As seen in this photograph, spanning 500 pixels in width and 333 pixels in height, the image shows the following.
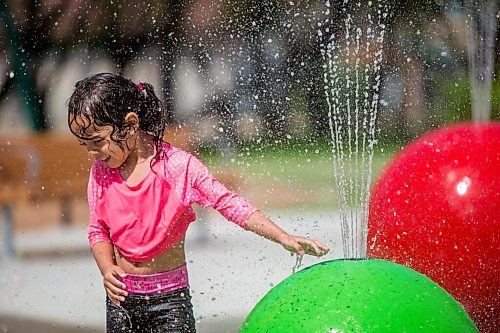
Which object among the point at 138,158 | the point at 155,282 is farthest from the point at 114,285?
the point at 138,158

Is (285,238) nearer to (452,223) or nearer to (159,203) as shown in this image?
(159,203)

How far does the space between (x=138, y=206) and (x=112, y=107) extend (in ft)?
1.31

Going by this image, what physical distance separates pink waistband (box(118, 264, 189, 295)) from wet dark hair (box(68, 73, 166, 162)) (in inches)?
18.3

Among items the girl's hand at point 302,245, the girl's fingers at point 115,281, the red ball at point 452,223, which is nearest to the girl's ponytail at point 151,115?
the girl's fingers at point 115,281

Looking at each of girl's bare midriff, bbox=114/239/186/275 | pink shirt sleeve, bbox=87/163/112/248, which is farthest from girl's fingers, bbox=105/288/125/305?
pink shirt sleeve, bbox=87/163/112/248

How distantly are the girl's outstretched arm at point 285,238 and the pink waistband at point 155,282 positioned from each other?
351 mm

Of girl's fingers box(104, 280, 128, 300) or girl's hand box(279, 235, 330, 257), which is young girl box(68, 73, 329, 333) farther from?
girl's hand box(279, 235, 330, 257)

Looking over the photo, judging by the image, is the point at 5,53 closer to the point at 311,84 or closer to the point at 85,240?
the point at 85,240

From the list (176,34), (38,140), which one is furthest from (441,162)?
(176,34)

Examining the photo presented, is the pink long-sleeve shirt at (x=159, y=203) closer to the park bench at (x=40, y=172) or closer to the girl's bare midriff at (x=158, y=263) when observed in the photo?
the girl's bare midriff at (x=158, y=263)

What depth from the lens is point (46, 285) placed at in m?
7.65

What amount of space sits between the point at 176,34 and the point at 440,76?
148 inches

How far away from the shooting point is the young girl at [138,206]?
3.92 meters

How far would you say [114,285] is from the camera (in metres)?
3.89
